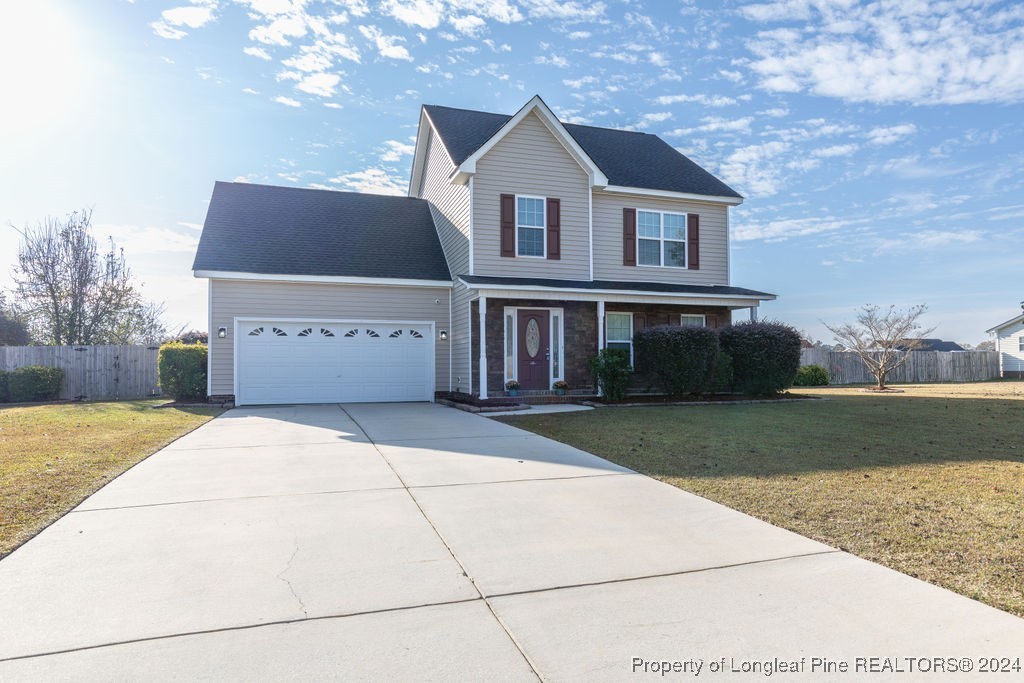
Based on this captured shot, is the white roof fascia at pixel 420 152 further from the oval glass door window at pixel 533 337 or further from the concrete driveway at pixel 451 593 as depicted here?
the concrete driveway at pixel 451 593

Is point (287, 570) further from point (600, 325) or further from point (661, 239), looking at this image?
point (661, 239)

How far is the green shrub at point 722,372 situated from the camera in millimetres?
14641

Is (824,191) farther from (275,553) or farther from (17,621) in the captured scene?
(17,621)

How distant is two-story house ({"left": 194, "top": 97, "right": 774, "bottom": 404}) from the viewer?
14.8 metres

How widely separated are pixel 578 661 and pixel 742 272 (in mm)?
17321

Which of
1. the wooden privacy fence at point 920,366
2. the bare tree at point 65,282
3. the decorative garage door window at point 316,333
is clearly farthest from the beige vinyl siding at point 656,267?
the bare tree at point 65,282

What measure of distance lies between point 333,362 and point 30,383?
9.32 m

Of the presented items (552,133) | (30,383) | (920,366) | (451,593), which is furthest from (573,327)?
(920,366)

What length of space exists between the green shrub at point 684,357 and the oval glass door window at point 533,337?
9.23 ft

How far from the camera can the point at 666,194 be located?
16516mm

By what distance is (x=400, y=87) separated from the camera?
15.2 metres

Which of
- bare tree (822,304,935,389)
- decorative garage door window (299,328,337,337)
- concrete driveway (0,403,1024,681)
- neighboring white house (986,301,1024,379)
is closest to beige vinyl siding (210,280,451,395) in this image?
decorative garage door window (299,328,337,337)

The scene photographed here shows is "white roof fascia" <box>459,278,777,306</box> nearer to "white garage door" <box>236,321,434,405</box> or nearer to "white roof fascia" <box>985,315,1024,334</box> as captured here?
"white garage door" <box>236,321,434,405</box>

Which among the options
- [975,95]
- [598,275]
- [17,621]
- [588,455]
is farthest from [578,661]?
[975,95]
